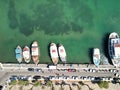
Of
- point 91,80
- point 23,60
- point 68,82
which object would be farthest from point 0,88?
point 91,80

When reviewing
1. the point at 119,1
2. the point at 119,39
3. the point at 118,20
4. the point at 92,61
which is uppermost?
the point at 119,1

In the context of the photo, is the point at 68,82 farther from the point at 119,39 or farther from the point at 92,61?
the point at 119,39

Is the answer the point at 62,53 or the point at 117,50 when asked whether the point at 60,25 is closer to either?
the point at 62,53

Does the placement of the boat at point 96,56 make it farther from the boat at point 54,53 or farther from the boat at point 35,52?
the boat at point 35,52

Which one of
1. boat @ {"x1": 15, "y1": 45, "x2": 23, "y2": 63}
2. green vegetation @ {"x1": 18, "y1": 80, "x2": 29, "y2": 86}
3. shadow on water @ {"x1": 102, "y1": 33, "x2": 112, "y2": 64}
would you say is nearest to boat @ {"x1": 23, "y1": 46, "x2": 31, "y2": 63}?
boat @ {"x1": 15, "y1": 45, "x2": 23, "y2": 63}

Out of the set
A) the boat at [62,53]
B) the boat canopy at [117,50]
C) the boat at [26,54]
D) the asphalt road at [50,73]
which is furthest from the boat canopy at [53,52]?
the boat canopy at [117,50]
